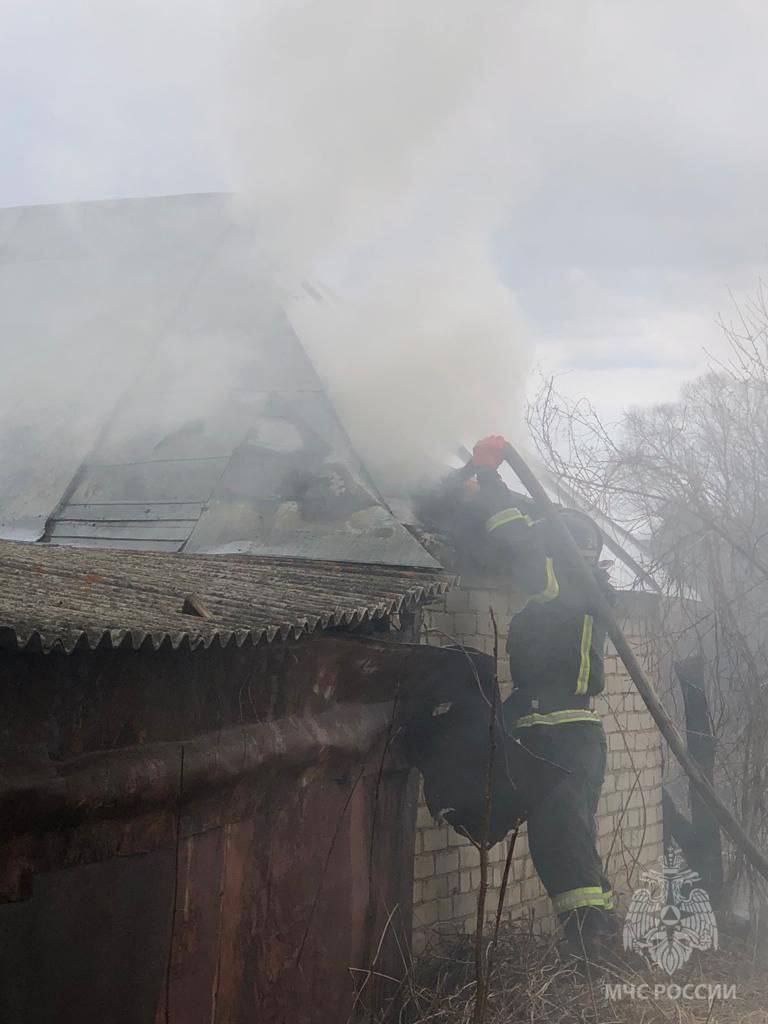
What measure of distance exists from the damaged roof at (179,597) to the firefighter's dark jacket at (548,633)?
0.63m

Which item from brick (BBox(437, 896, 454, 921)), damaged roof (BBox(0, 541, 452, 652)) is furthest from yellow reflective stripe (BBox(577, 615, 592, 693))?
brick (BBox(437, 896, 454, 921))

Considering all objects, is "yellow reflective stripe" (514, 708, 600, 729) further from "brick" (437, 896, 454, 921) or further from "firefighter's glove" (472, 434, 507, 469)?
"firefighter's glove" (472, 434, 507, 469)

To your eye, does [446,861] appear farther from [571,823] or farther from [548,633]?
[548,633]

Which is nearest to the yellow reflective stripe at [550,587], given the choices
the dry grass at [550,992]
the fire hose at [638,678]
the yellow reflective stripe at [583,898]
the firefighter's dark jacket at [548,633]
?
the firefighter's dark jacket at [548,633]

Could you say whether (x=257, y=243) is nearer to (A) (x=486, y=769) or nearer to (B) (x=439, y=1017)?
(A) (x=486, y=769)

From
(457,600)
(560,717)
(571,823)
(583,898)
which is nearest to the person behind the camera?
(583,898)

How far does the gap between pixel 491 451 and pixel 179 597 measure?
2.67 m

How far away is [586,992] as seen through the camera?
16.0ft

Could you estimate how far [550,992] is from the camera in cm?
487

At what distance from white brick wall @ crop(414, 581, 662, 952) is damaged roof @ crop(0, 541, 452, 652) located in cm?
69

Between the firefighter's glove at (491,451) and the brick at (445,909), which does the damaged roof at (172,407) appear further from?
the brick at (445,909)

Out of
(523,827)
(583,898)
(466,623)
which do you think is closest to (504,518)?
(466,623)

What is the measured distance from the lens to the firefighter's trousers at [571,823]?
507cm

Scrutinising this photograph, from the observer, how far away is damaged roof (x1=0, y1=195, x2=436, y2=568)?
6.16m
